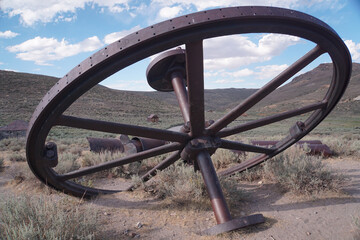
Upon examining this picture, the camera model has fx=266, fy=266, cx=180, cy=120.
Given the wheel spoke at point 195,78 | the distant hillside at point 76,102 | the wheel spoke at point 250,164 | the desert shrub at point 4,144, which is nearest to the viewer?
the wheel spoke at point 195,78

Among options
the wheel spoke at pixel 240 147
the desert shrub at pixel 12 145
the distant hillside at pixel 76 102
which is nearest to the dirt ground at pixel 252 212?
the wheel spoke at pixel 240 147

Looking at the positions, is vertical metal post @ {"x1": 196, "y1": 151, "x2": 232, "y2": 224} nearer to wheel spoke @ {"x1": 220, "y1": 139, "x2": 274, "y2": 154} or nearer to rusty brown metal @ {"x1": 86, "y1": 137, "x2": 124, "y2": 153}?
wheel spoke @ {"x1": 220, "y1": 139, "x2": 274, "y2": 154}

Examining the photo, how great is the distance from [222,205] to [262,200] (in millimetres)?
1209

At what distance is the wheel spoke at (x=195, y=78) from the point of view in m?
2.26

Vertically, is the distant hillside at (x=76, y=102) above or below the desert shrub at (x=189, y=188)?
above

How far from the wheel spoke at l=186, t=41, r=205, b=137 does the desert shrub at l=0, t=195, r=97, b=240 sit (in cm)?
149

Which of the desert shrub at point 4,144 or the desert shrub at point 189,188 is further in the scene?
the desert shrub at point 4,144

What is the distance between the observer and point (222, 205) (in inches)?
108

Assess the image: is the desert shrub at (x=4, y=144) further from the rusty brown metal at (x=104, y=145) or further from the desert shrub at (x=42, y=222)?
the desert shrub at (x=42, y=222)

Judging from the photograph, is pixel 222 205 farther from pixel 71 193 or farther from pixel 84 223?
pixel 71 193

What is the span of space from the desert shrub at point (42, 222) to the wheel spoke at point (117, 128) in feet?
2.61

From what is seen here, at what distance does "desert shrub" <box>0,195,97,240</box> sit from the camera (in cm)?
228

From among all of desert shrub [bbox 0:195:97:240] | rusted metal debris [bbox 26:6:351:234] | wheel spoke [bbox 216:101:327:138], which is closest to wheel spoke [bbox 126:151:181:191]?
rusted metal debris [bbox 26:6:351:234]

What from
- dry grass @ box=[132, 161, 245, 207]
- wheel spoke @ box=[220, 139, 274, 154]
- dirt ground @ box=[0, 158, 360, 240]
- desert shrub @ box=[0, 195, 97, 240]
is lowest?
→ dirt ground @ box=[0, 158, 360, 240]
